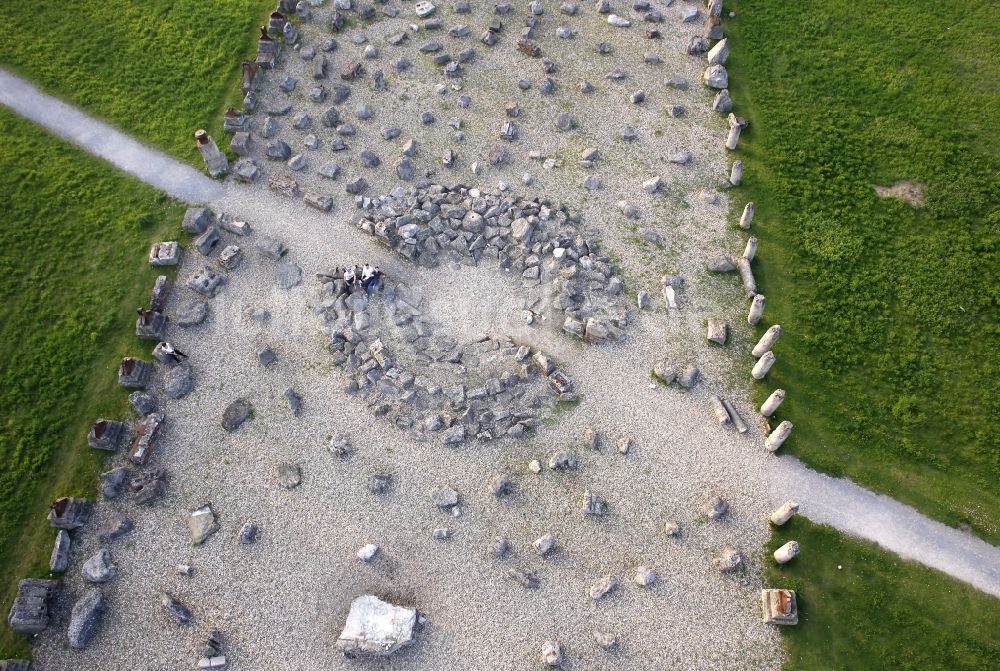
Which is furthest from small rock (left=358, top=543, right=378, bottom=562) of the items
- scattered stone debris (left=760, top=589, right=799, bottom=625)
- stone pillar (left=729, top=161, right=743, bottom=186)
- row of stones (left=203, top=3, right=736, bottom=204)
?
stone pillar (left=729, top=161, right=743, bottom=186)

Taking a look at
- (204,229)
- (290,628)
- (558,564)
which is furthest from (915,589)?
(204,229)

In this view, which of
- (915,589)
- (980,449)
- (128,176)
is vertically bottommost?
(915,589)

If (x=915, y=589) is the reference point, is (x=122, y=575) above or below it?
below

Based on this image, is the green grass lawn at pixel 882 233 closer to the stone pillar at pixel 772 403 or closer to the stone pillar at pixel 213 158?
the stone pillar at pixel 772 403

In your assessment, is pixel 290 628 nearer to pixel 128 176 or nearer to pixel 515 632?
pixel 515 632

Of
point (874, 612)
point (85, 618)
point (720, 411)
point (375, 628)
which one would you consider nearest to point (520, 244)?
point (720, 411)
